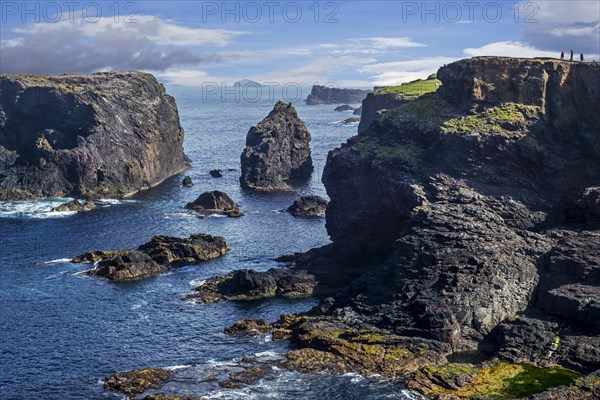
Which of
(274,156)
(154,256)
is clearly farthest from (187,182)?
(154,256)

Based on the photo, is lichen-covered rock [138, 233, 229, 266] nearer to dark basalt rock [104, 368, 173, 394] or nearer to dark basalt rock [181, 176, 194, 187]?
dark basalt rock [104, 368, 173, 394]

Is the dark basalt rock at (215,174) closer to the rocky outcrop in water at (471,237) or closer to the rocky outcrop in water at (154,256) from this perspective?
the rocky outcrop in water at (154,256)

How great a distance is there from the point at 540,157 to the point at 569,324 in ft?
80.6

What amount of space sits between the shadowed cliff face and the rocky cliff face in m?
73.8

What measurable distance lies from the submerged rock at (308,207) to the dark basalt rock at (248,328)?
2463 inches

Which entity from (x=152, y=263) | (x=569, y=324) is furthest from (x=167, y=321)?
(x=569, y=324)

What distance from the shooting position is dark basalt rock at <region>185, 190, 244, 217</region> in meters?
149

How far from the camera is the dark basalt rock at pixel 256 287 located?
97.5 m

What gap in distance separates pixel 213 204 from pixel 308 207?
19.6 metres

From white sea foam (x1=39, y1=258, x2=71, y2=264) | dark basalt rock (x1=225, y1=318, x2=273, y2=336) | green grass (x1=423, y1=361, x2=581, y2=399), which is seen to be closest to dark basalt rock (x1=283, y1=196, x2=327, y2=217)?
white sea foam (x1=39, y1=258, x2=71, y2=264)

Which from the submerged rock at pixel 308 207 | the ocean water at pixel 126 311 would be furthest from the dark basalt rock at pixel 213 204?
the submerged rock at pixel 308 207

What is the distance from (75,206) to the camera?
486ft

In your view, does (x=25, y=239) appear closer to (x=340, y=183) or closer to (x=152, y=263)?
(x=152, y=263)

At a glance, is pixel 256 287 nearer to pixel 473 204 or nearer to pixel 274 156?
pixel 473 204
